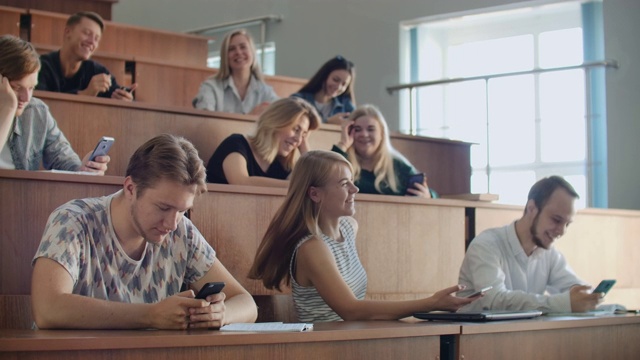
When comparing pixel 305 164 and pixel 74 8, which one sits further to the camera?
pixel 74 8

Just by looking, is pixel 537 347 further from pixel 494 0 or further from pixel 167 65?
pixel 494 0

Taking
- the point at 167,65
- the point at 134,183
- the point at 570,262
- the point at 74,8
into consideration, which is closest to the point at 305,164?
the point at 134,183

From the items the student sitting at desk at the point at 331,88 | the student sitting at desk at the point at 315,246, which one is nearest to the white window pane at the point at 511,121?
the student sitting at desk at the point at 331,88

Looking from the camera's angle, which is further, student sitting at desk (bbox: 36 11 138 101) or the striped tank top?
student sitting at desk (bbox: 36 11 138 101)

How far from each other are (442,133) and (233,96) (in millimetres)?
2573

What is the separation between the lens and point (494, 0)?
6918 millimetres

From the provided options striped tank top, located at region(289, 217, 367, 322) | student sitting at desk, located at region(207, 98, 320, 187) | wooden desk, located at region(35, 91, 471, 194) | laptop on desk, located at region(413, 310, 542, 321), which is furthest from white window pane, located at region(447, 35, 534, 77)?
laptop on desk, located at region(413, 310, 542, 321)

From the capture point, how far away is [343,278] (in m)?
2.83

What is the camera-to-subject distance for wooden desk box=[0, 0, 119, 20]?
23.0ft

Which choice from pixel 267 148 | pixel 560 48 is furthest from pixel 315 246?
pixel 560 48

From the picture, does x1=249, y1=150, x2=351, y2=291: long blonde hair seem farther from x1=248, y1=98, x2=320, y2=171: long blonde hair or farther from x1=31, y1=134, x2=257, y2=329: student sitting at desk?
x1=248, y1=98, x2=320, y2=171: long blonde hair

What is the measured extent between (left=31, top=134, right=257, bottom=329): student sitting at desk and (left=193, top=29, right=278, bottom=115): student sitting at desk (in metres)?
2.62

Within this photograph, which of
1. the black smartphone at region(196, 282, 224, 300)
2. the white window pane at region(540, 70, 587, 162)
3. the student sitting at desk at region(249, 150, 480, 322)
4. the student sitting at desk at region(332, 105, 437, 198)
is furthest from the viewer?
the white window pane at region(540, 70, 587, 162)

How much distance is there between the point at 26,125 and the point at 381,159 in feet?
5.33
